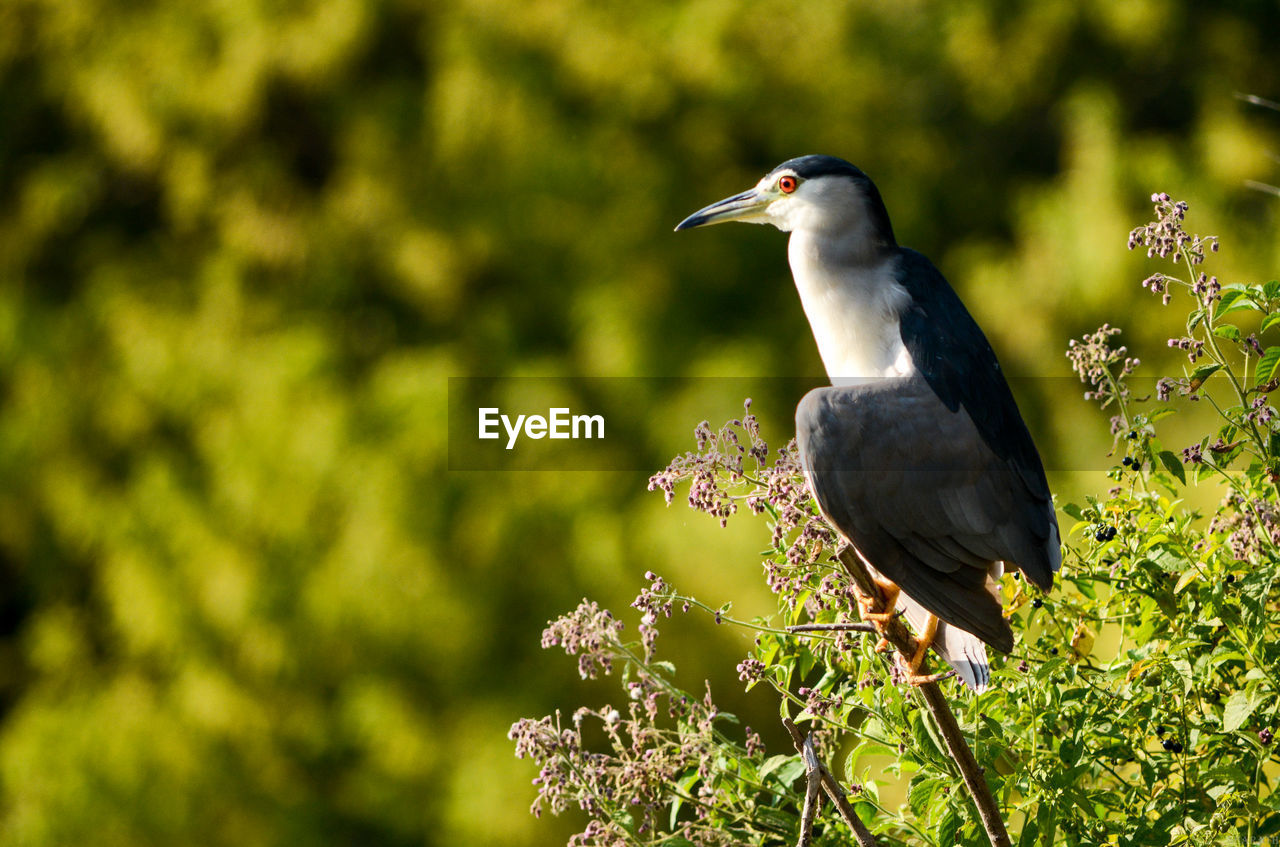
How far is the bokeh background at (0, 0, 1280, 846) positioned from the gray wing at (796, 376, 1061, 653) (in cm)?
264

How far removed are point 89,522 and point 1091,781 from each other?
4.53 metres

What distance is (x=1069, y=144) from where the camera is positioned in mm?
4309

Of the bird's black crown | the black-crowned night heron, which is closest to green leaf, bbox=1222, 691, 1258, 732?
the black-crowned night heron

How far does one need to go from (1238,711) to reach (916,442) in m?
0.34

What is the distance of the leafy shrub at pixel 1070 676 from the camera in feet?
3.00

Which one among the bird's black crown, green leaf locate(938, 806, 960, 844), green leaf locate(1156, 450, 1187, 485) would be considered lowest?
green leaf locate(938, 806, 960, 844)

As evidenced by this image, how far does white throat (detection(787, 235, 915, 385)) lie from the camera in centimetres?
124

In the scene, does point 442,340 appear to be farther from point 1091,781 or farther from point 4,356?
point 1091,781

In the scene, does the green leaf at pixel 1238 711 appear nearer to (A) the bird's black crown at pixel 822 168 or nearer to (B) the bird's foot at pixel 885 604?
(B) the bird's foot at pixel 885 604

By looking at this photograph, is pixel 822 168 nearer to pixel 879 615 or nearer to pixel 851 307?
pixel 851 307

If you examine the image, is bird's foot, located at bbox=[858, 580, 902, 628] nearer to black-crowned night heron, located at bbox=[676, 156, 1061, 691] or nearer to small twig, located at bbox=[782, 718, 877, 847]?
black-crowned night heron, located at bbox=[676, 156, 1061, 691]

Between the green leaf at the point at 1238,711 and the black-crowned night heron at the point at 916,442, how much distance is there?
0.15 meters

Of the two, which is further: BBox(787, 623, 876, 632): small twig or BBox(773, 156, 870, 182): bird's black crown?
BBox(773, 156, 870, 182): bird's black crown

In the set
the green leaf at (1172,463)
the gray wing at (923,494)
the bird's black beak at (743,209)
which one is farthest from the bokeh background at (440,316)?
the green leaf at (1172,463)
